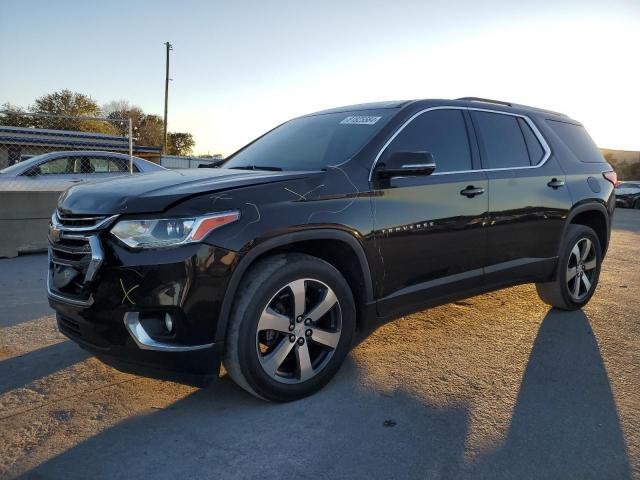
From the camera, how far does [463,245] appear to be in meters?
3.71

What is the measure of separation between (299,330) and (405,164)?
1217 mm

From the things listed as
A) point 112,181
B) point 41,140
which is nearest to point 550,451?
point 112,181

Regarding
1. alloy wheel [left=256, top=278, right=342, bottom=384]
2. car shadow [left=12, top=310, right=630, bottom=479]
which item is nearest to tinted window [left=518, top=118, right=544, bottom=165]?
car shadow [left=12, top=310, right=630, bottom=479]

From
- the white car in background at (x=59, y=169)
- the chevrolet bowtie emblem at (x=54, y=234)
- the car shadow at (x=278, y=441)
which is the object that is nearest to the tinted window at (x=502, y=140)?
the car shadow at (x=278, y=441)

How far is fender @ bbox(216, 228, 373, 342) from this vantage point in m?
2.65

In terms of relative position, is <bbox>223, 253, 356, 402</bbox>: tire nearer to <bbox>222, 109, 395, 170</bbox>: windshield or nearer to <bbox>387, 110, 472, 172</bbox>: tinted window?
<bbox>222, 109, 395, 170</bbox>: windshield

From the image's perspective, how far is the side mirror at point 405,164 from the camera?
3156mm

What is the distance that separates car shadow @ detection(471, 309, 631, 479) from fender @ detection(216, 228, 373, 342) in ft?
3.81

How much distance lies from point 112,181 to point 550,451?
2.92 meters

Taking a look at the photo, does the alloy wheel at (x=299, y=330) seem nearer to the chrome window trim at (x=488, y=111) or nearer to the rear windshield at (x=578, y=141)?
the chrome window trim at (x=488, y=111)

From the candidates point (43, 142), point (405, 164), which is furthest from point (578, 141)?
point (43, 142)

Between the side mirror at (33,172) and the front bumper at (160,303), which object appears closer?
the front bumper at (160,303)

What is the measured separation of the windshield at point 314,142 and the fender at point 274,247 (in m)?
0.52

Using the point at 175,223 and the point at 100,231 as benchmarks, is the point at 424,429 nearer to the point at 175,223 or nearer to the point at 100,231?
the point at 175,223
